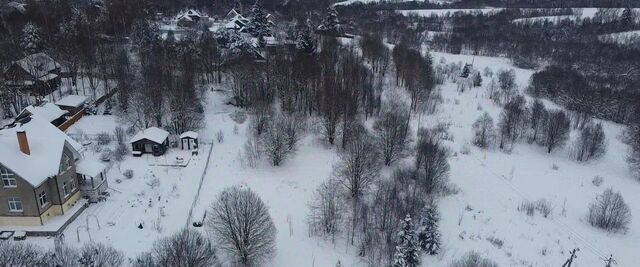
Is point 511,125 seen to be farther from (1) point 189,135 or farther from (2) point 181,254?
(2) point 181,254

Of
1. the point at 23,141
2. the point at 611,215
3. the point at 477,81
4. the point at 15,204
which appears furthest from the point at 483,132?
the point at 15,204

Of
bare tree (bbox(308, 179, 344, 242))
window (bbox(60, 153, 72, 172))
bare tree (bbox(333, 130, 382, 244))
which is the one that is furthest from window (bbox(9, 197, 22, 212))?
bare tree (bbox(333, 130, 382, 244))

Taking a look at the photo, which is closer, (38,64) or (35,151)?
(35,151)

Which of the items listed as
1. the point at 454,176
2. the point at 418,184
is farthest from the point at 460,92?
the point at 418,184

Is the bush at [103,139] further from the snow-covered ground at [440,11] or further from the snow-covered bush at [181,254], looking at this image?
the snow-covered ground at [440,11]


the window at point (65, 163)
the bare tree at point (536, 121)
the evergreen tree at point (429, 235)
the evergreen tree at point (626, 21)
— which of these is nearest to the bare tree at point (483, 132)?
the bare tree at point (536, 121)

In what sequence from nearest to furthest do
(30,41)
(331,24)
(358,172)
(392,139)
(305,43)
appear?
(358,172), (392,139), (30,41), (305,43), (331,24)

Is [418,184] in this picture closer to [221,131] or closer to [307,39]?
[221,131]
